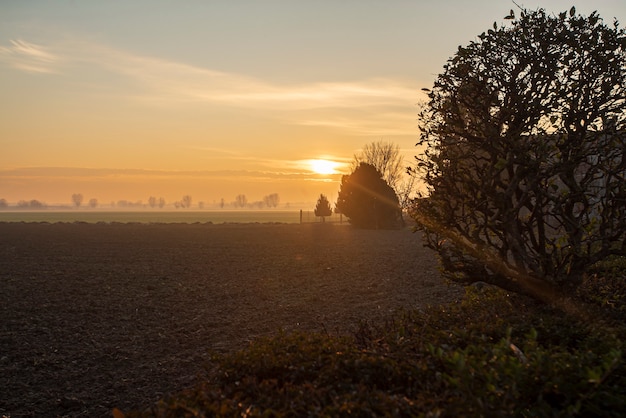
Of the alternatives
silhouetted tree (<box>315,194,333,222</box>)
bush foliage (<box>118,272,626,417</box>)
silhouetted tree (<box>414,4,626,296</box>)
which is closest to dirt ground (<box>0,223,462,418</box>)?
bush foliage (<box>118,272,626,417</box>)

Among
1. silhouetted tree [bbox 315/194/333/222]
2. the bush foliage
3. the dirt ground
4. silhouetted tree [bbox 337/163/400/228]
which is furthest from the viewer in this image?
silhouetted tree [bbox 315/194/333/222]

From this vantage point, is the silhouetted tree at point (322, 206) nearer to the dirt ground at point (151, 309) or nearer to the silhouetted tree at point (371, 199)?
the silhouetted tree at point (371, 199)

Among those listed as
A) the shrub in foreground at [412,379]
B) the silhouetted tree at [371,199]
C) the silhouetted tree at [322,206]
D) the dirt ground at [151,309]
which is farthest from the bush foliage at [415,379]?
the silhouetted tree at [322,206]

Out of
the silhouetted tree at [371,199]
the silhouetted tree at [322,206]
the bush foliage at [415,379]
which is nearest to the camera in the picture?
the bush foliage at [415,379]

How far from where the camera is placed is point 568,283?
925 cm

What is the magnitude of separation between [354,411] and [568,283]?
668 cm

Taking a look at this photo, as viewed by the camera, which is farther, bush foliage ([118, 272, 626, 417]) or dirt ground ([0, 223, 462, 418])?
dirt ground ([0, 223, 462, 418])

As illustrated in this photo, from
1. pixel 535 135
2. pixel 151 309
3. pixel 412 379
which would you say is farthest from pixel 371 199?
pixel 412 379

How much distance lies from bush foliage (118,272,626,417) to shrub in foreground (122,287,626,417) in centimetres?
1

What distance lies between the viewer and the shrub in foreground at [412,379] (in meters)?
4.13

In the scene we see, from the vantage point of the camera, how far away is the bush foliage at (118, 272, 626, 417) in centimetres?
413

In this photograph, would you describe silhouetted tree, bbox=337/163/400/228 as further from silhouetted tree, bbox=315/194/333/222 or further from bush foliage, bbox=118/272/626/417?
bush foliage, bbox=118/272/626/417

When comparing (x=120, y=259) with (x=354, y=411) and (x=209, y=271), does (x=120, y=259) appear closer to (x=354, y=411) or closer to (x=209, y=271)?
(x=209, y=271)

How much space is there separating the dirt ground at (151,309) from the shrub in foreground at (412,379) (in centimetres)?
192
